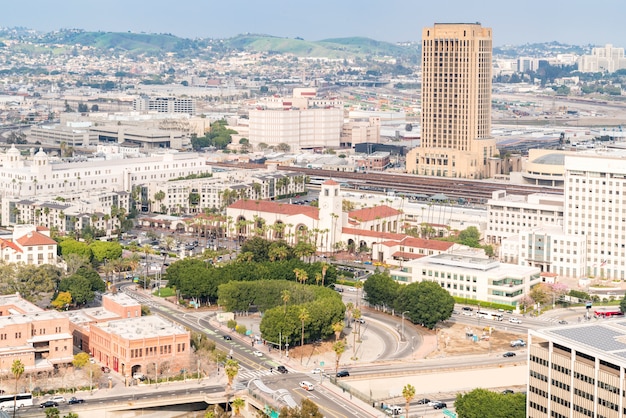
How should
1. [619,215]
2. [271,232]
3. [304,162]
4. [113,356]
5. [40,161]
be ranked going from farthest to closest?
[304,162]
[40,161]
[271,232]
[619,215]
[113,356]

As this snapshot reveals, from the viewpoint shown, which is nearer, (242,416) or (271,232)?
(242,416)

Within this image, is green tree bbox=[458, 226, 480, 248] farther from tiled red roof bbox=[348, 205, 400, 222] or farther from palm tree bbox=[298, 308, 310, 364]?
palm tree bbox=[298, 308, 310, 364]

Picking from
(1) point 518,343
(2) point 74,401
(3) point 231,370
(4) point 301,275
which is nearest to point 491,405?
(3) point 231,370

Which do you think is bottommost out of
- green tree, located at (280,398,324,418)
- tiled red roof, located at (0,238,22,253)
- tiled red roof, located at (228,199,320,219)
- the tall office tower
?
green tree, located at (280,398,324,418)

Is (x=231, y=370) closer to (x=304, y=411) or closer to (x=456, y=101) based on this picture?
(x=304, y=411)

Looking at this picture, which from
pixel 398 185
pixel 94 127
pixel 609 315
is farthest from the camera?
pixel 94 127

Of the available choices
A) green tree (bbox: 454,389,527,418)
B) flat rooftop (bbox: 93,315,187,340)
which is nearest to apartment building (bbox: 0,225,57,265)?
flat rooftop (bbox: 93,315,187,340)

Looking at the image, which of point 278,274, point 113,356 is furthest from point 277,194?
point 113,356

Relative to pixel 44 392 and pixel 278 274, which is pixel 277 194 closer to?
pixel 278 274
